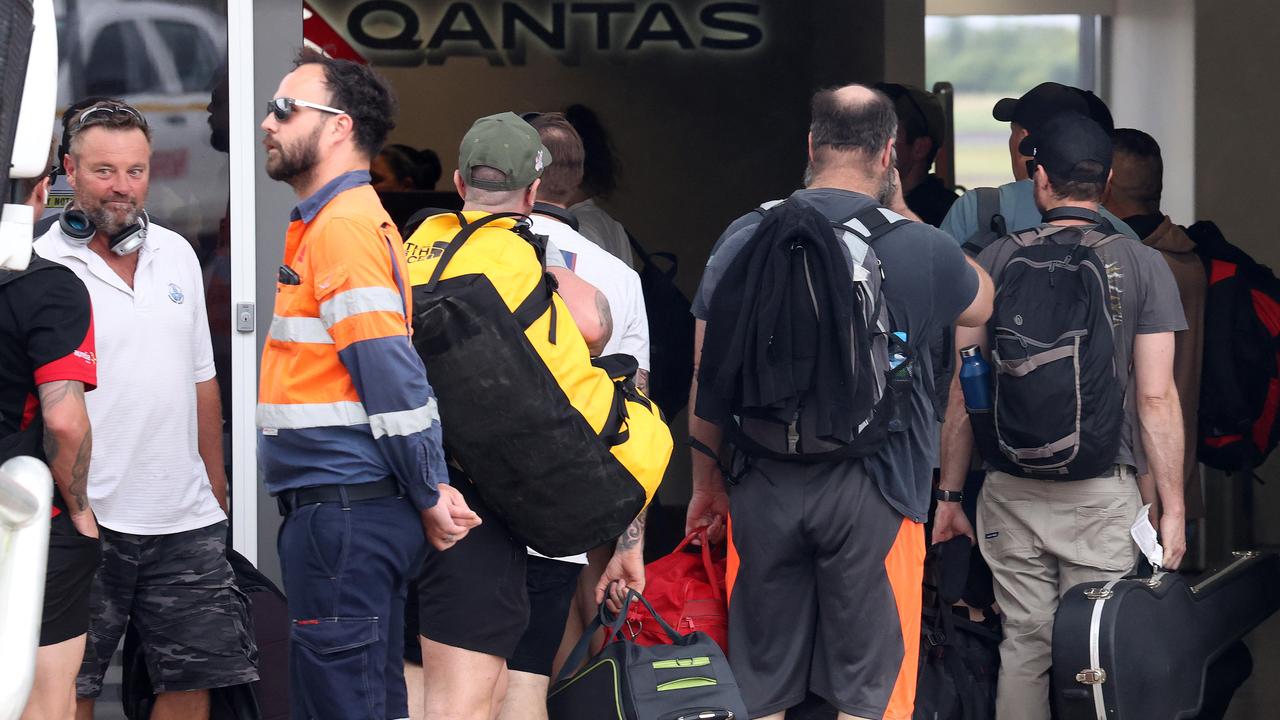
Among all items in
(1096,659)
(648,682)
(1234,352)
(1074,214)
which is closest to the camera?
(648,682)

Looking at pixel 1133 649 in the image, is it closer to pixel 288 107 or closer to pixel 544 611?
pixel 544 611

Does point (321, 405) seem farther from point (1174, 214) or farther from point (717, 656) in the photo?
point (1174, 214)

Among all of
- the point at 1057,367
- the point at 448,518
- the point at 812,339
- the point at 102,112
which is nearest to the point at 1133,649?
the point at 1057,367

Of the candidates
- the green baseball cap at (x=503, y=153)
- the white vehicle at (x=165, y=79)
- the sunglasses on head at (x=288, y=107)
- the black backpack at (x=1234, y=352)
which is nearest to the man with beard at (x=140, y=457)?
the white vehicle at (x=165, y=79)

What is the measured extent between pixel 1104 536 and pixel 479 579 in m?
1.95

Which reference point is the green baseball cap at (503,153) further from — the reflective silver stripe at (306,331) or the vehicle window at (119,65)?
the vehicle window at (119,65)

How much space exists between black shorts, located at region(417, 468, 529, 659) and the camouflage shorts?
834 millimetres

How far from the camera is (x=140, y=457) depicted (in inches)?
157

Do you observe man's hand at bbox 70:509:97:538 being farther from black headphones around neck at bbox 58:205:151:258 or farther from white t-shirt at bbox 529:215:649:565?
white t-shirt at bbox 529:215:649:565

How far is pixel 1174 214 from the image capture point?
27.5ft

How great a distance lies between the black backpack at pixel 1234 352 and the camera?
19.8 feet

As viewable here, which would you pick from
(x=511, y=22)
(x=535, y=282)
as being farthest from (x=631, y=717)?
(x=511, y=22)

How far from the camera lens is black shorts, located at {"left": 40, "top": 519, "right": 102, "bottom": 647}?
3.43 m

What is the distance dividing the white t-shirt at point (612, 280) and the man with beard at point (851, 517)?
244 millimetres
